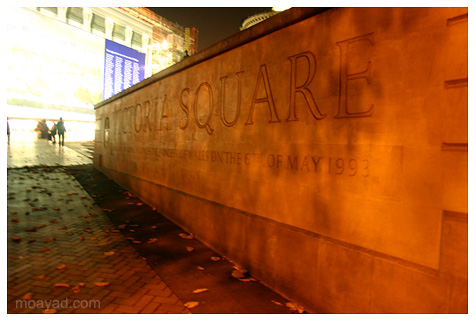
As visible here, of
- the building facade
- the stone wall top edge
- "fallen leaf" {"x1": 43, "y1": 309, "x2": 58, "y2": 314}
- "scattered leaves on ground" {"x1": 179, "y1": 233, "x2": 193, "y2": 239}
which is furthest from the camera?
the building facade

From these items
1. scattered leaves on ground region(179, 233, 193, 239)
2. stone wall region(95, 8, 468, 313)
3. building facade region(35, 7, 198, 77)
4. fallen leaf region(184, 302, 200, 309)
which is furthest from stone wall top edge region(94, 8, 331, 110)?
building facade region(35, 7, 198, 77)

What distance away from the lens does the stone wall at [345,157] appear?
236 centimetres

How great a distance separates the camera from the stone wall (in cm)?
236

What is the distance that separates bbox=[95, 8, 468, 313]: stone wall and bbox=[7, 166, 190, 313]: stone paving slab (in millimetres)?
1454

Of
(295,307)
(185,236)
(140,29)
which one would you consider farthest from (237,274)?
(140,29)

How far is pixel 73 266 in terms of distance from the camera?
392 cm

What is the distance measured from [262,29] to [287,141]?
170cm

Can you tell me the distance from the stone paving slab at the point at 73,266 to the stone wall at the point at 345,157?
145cm

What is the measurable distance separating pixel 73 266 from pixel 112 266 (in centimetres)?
50

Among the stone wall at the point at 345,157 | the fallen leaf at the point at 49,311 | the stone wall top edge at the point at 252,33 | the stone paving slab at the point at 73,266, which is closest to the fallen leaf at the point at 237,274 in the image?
the stone wall at the point at 345,157

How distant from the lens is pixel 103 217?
20.5ft

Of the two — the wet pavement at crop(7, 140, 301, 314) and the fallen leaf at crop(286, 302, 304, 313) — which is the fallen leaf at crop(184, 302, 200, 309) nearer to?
the wet pavement at crop(7, 140, 301, 314)

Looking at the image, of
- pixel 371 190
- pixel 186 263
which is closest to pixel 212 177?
pixel 186 263

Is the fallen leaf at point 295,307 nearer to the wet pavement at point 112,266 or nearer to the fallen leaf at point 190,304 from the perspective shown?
the wet pavement at point 112,266
